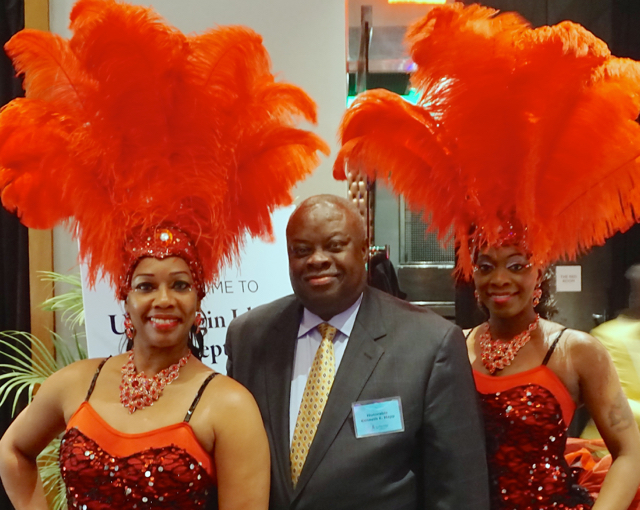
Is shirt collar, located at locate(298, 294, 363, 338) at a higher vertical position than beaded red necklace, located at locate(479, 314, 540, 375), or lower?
higher

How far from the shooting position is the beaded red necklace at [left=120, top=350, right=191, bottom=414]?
1422 mm

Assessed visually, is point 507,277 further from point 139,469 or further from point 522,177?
point 139,469

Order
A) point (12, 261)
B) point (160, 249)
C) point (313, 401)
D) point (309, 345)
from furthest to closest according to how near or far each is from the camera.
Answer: point (12, 261)
point (309, 345)
point (313, 401)
point (160, 249)

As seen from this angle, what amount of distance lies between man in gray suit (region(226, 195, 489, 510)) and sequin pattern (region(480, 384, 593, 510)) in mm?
152

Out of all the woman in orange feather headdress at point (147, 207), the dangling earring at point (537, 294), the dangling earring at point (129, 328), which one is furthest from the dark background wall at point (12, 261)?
the dangling earring at point (537, 294)

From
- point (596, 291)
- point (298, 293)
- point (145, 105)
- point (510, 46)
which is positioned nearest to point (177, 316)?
point (298, 293)

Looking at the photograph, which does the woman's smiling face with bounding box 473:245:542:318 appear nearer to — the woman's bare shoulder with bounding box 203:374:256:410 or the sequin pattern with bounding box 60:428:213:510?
the woman's bare shoulder with bounding box 203:374:256:410

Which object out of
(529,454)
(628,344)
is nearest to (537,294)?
(529,454)

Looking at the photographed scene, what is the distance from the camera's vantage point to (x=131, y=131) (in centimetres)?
149

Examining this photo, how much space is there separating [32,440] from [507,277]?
57.8 inches

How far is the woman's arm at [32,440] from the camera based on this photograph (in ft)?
4.96

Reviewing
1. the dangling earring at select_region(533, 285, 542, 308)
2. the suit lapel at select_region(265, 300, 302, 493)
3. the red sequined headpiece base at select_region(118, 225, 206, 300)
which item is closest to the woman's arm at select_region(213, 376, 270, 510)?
the suit lapel at select_region(265, 300, 302, 493)

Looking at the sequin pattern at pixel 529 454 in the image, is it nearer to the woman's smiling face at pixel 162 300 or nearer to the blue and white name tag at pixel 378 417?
the blue and white name tag at pixel 378 417

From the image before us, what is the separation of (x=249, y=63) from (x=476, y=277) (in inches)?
37.2
